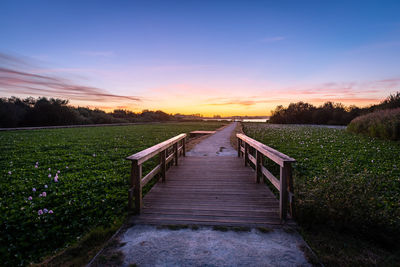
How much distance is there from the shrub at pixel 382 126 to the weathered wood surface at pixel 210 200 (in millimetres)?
13767

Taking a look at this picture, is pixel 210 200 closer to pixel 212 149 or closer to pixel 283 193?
pixel 283 193

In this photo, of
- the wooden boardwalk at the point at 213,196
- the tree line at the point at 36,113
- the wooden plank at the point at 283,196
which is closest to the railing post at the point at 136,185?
the wooden boardwalk at the point at 213,196

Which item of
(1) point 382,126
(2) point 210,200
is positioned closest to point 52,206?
(2) point 210,200

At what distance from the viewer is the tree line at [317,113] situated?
47.1m

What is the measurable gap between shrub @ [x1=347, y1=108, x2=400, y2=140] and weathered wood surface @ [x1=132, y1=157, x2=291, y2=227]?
1377 centimetres

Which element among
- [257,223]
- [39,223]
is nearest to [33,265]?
[39,223]

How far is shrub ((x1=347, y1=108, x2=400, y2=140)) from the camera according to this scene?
1257cm

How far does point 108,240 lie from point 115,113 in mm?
71931

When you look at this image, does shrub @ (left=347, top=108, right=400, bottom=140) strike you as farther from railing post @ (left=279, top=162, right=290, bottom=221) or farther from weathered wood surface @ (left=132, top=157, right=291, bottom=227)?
railing post @ (left=279, top=162, right=290, bottom=221)

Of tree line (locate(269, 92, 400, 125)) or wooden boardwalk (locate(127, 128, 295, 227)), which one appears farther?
tree line (locate(269, 92, 400, 125))

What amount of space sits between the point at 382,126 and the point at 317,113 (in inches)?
1916

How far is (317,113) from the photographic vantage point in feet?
185

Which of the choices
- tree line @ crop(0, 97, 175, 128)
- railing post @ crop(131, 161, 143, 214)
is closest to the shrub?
railing post @ crop(131, 161, 143, 214)

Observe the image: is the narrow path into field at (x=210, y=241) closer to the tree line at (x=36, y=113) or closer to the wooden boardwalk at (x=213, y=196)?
the wooden boardwalk at (x=213, y=196)
